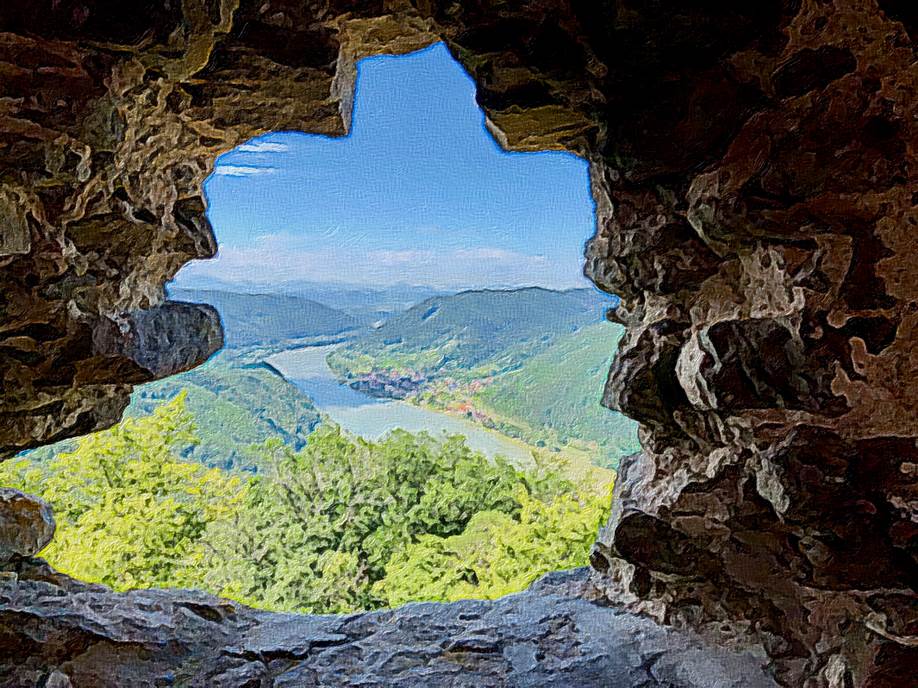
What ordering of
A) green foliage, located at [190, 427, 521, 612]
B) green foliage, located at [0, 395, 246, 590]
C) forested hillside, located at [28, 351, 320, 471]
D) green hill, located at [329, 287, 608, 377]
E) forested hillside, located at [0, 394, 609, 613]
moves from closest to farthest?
forested hillside, located at [0, 394, 609, 613], green foliage, located at [190, 427, 521, 612], green foliage, located at [0, 395, 246, 590], green hill, located at [329, 287, 608, 377], forested hillside, located at [28, 351, 320, 471]

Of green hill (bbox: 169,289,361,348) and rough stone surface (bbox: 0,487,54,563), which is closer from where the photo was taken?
rough stone surface (bbox: 0,487,54,563)

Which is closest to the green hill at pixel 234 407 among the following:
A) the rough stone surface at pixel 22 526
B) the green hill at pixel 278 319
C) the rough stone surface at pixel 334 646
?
Answer: the green hill at pixel 278 319

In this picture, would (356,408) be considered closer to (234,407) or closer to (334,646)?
(234,407)

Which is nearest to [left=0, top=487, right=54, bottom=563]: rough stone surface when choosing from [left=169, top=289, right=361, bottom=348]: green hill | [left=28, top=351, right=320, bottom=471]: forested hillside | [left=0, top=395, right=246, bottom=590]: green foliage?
[left=0, top=395, right=246, bottom=590]: green foliage

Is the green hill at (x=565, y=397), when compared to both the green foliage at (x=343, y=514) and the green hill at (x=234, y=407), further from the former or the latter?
the green hill at (x=234, y=407)

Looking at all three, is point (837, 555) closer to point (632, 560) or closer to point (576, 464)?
point (632, 560)

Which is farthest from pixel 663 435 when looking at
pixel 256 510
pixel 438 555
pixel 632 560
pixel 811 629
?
pixel 256 510

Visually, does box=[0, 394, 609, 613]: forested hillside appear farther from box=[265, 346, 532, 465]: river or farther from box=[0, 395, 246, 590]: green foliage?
box=[265, 346, 532, 465]: river

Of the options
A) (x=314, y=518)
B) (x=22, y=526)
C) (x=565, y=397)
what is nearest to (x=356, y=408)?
(x=314, y=518)
